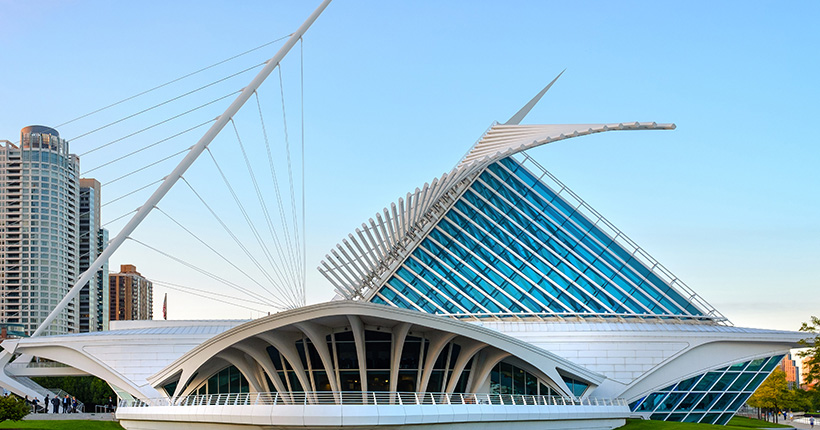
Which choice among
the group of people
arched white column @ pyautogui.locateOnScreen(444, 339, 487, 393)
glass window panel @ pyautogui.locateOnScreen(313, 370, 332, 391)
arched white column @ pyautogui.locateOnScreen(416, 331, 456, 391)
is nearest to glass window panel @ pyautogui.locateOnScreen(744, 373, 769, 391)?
arched white column @ pyautogui.locateOnScreen(444, 339, 487, 393)

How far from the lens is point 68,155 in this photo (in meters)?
166

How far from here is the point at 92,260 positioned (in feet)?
558

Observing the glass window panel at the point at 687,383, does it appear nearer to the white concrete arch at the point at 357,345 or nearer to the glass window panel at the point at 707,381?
the glass window panel at the point at 707,381

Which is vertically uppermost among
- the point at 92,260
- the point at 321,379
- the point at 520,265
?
the point at 92,260

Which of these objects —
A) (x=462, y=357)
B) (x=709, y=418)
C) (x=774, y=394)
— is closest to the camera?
(x=462, y=357)

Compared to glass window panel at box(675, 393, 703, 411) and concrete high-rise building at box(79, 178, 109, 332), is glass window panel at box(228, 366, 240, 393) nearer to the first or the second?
glass window panel at box(675, 393, 703, 411)

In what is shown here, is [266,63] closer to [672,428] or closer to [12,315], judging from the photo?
[672,428]

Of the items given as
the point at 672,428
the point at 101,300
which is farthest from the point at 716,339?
the point at 101,300

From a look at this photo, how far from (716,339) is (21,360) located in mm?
47663

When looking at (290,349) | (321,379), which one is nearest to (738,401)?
(321,379)

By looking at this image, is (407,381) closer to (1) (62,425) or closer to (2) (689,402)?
(2) (689,402)

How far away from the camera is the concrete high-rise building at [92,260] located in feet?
577

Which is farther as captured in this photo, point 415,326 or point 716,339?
point 716,339

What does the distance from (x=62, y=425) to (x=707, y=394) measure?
38.3 metres
